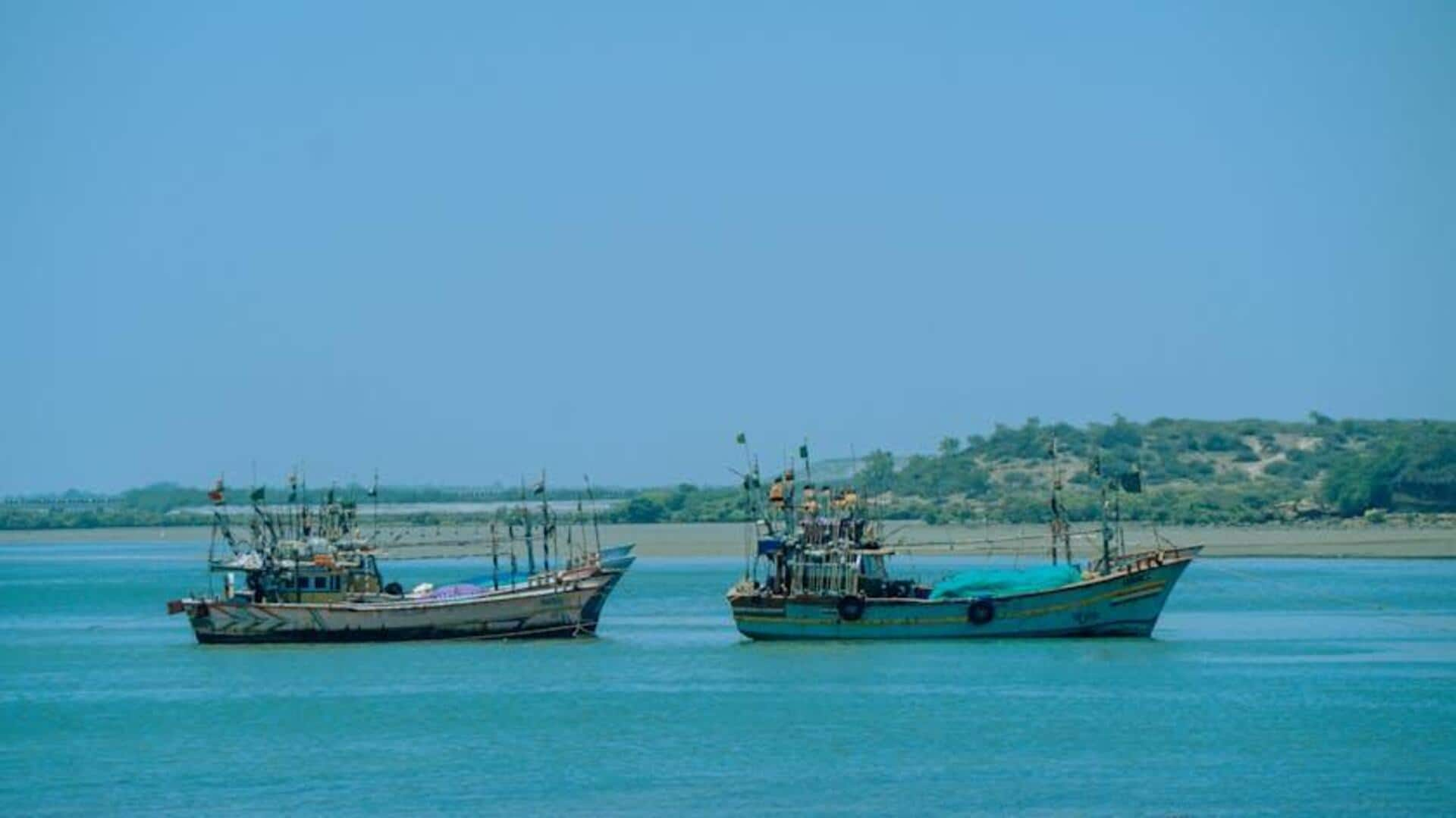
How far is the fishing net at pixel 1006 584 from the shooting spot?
55594mm

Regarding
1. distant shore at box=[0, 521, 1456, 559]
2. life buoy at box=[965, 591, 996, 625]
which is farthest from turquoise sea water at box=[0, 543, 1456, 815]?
distant shore at box=[0, 521, 1456, 559]

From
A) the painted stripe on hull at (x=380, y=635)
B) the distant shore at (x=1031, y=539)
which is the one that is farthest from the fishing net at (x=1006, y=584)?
the distant shore at (x=1031, y=539)

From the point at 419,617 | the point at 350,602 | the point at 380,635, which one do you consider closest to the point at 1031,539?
the point at 419,617

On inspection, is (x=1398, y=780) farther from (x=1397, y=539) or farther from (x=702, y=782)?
(x=1397, y=539)

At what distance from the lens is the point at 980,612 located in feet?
181

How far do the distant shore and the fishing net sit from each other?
2189 centimetres

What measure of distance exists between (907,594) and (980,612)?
2.25 metres

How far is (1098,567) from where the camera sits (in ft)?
187

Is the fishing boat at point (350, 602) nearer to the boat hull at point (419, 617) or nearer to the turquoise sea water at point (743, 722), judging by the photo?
the boat hull at point (419, 617)

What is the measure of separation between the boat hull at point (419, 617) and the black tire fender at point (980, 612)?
8252 mm

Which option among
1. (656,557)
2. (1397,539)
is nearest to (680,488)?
(656,557)

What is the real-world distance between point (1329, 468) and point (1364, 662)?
102 meters

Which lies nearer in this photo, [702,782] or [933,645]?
[702,782]

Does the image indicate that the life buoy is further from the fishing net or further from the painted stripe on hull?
the painted stripe on hull
